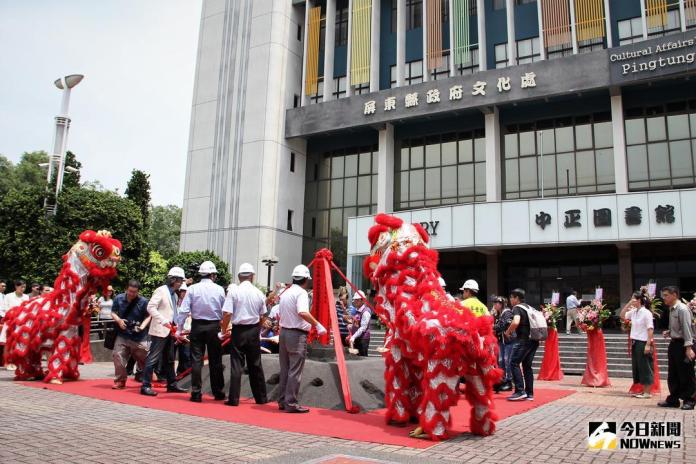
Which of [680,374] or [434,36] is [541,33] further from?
[680,374]

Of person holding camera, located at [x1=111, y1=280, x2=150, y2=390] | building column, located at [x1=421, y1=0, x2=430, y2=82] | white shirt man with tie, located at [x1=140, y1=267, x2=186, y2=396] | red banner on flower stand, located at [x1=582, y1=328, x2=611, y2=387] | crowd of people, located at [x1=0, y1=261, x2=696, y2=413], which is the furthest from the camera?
building column, located at [x1=421, y1=0, x2=430, y2=82]

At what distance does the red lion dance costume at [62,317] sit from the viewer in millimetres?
9375

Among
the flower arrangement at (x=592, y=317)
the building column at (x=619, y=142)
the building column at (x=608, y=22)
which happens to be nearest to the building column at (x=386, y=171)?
the building column at (x=619, y=142)

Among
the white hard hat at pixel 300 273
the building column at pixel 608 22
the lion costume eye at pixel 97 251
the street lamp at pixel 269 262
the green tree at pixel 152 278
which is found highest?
the building column at pixel 608 22

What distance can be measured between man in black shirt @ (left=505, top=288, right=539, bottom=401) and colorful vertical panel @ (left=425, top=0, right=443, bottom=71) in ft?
64.8

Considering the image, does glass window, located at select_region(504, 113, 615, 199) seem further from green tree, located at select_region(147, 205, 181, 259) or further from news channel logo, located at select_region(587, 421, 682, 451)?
green tree, located at select_region(147, 205, 181, 259)

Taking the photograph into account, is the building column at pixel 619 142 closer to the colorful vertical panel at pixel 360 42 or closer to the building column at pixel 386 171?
the building column at pixel 386 171

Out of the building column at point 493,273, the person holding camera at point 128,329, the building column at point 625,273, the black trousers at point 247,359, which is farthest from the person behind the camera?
the building column at point 493,273

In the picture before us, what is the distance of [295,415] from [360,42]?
24477 mm

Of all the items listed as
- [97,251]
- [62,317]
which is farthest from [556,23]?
[62,317]

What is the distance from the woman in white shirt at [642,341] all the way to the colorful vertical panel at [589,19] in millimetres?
17026

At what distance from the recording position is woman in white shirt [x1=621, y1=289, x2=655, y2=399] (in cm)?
954

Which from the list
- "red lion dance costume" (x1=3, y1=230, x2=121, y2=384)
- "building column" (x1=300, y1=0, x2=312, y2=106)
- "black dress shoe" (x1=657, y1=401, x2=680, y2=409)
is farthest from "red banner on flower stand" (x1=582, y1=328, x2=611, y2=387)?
"building column" (x1=300, y1=0, x2=312, y2=106)

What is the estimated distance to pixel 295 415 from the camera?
22.8 feet
